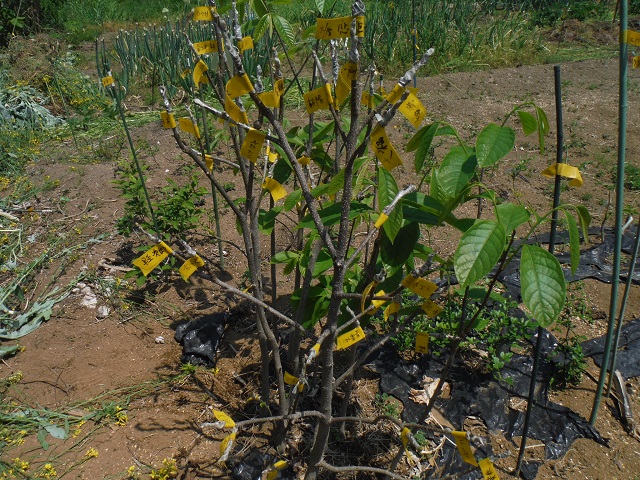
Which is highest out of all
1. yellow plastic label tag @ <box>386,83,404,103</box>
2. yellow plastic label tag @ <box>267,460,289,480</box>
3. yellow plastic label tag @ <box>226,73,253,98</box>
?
yellow plastic label tag @ <box>226,73,253,98</box>

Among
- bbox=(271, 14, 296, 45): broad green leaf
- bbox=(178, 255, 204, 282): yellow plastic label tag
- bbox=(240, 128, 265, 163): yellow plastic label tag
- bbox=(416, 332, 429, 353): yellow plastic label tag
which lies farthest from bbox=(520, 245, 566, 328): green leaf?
bbox=(271, 14, 296, 45): broad green leaf

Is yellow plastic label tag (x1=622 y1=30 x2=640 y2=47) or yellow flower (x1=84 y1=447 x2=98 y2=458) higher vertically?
yellow plastic label tag (x1=622 y1=30 x2=640 y2=47)

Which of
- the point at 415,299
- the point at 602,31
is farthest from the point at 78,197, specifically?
the point at 602,31

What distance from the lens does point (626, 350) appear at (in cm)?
239

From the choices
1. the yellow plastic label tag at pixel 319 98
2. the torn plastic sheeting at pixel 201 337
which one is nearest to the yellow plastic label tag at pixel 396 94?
the yellow plastic label tag at pixel 319 98

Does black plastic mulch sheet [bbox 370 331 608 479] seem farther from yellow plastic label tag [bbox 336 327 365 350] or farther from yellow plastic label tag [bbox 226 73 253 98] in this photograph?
yellow plastic label tag [bbox 226 73 253 98]

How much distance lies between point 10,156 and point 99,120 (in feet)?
3.68

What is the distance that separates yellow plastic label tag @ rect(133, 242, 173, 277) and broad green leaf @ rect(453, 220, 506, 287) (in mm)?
720

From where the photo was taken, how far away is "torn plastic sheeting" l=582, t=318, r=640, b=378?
2.32 m

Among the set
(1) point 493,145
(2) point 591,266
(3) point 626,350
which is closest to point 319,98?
(1) point 493,145

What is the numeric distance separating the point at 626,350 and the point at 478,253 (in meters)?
1.87

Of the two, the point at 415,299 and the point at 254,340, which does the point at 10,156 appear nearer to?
the point at 254,340

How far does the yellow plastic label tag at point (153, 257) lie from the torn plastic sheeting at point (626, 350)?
2.03 metres

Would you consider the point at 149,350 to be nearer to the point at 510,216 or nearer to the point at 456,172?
the point at 456,172
